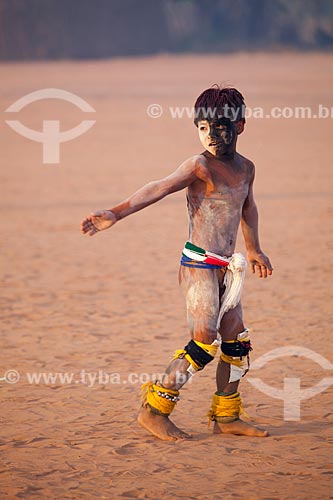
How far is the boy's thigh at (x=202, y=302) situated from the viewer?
4.97 meters

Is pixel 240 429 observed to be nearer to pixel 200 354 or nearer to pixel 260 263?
pixel 200 354

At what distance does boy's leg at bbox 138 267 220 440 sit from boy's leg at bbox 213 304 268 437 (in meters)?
0.12

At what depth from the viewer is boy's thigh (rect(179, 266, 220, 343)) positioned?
497 cm

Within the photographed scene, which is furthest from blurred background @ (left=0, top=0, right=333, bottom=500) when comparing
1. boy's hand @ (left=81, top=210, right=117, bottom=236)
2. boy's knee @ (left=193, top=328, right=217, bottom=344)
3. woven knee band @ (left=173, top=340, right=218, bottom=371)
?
boy's hand @ (left=81, top=210, right=117, bottom=236)

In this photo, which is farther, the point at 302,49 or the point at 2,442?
the point at 302,49

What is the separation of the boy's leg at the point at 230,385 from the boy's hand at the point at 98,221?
2.50 ft

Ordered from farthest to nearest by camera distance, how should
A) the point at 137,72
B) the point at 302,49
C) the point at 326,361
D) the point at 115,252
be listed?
the point at 302,49 → the point at 137,72 → the point at 115,252 → the point at 326,361

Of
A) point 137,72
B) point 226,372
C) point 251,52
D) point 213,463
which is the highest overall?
point 251,52

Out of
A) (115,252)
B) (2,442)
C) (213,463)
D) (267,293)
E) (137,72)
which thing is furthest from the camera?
(137,72)

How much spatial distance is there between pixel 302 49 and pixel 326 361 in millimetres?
39426

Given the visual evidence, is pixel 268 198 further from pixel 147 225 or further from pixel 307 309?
pixel 307 309

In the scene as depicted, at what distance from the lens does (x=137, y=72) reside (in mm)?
34844

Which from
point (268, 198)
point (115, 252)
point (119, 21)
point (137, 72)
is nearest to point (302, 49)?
point (119, 21)

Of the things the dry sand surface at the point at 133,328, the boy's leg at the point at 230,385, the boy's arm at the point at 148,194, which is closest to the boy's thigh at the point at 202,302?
the boy's leg at the point at 230,385
